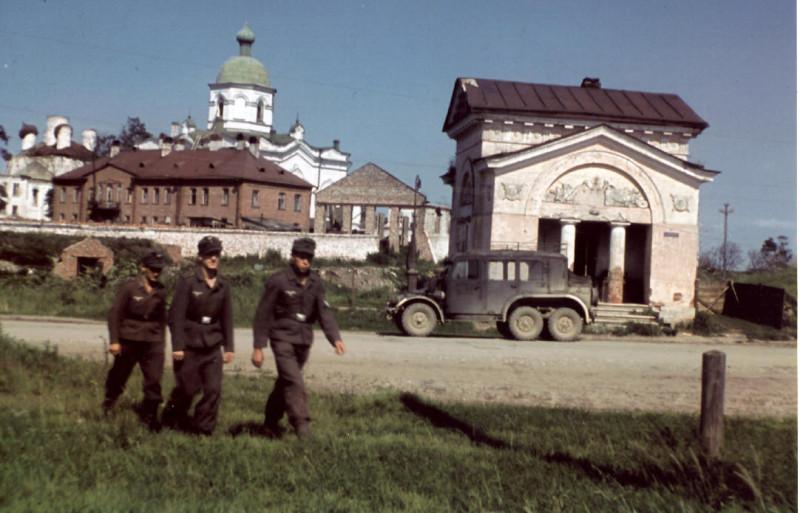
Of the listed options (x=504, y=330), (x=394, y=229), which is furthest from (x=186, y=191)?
(x=504, y=330)

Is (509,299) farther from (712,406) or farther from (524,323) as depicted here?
(712,406)

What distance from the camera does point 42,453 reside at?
Result: 7.20 metres

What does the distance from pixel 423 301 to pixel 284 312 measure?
44.0ft

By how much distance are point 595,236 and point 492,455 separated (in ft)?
92.2

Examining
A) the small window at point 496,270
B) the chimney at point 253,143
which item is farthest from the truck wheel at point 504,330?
the chimney at point 253,143

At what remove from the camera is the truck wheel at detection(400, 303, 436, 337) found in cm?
2181

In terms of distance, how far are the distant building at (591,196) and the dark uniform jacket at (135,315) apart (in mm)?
→ 24026

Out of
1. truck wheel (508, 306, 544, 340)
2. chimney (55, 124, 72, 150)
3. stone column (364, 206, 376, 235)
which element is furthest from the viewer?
chimney (55, 124, 72, 150)

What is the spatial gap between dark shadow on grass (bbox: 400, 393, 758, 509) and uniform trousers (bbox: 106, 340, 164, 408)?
126 inches

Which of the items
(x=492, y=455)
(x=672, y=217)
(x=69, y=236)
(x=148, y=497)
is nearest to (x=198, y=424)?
(x=148, y=497)

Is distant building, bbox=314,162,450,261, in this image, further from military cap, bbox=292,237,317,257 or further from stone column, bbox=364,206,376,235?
military cap, bbox=292,237,317,257

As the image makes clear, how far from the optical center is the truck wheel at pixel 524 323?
2169 centimetres

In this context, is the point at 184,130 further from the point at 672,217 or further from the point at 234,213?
the point at 672,217

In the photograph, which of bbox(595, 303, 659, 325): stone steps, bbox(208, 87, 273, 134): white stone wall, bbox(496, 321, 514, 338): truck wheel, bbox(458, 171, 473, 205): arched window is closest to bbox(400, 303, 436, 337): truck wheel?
bbox(496, 321, 514, 338): truck wheel
